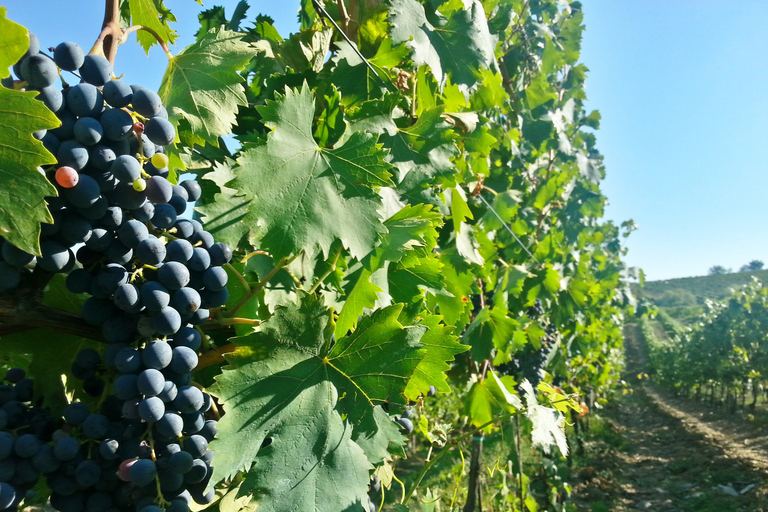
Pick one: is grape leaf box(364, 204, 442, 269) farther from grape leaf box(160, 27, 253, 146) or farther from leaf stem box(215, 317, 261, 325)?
grape leaf box(160, 27, 253, 146)

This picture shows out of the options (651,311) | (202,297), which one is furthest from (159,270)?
(651,311)

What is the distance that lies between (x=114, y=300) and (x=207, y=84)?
0.55 metres

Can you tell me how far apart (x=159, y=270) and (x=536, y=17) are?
4.94 metres

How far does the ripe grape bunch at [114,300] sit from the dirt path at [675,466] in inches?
333

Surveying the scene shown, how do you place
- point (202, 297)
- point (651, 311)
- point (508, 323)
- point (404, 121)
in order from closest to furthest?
point (202, 297) → point (404, 121) → point (508, 323) → point (651, 311)

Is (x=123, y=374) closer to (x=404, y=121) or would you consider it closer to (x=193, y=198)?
(x=193, y=198)

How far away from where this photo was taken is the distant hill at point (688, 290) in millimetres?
55741

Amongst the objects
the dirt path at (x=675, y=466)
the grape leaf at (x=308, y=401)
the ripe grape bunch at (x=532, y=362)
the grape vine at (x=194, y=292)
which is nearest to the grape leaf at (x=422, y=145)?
the grape vine at (x=194, y=292)

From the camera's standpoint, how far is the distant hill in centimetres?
5574

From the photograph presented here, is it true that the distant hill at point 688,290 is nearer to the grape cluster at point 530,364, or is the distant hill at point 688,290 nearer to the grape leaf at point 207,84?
the grape cluster at point 530,364

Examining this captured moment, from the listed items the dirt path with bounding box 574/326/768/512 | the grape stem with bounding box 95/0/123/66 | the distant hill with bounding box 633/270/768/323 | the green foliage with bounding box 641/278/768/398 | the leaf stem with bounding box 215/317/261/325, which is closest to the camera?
the grape stem with bounding box 95/0/123/66

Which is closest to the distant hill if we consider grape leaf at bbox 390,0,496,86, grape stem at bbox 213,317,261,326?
grape leaf at bbox 390,0,496,86

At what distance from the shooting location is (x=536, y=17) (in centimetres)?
488

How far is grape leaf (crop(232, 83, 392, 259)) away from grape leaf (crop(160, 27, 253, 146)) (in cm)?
14
